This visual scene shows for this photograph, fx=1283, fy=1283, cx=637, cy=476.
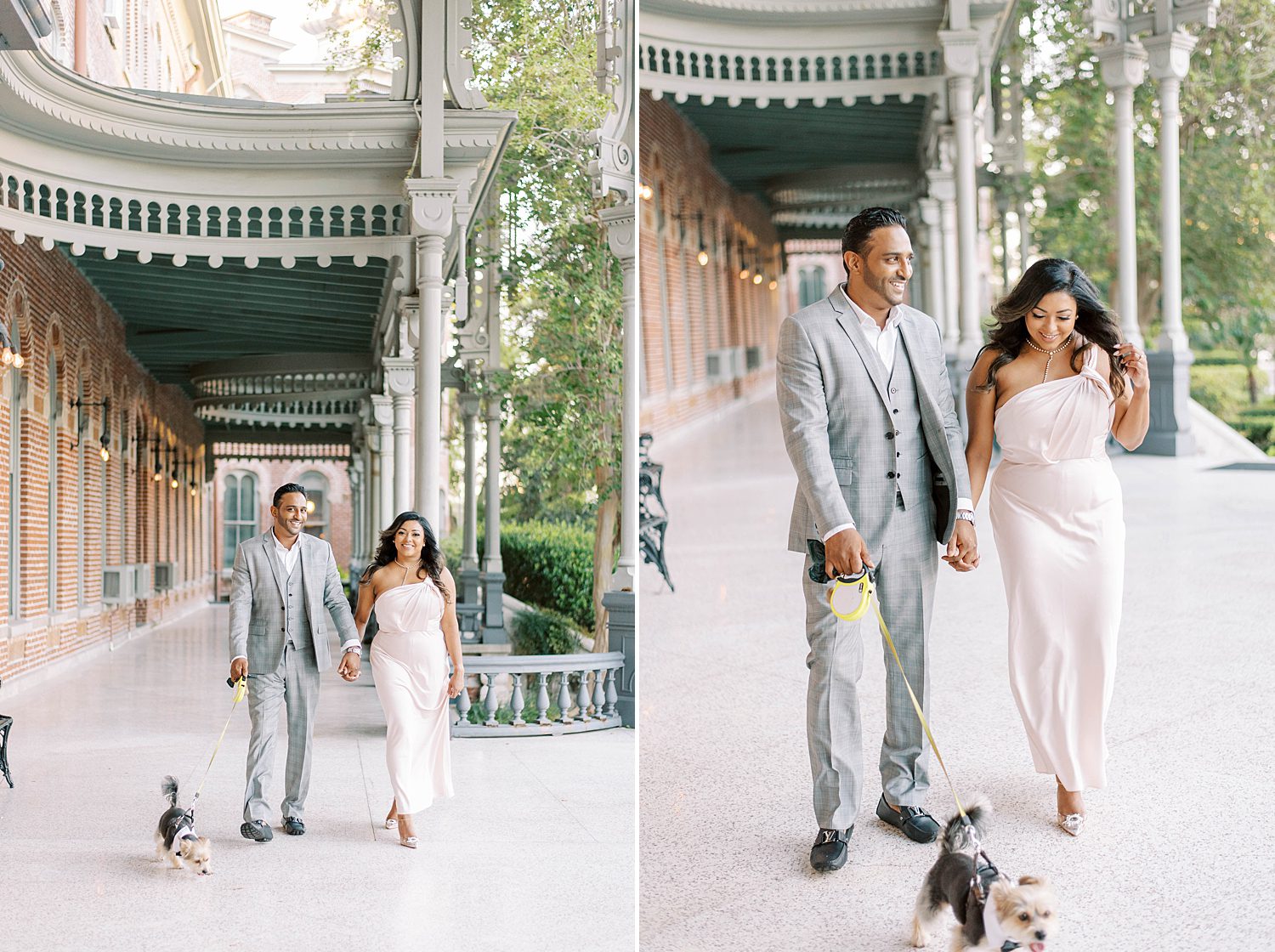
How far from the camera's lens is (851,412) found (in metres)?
3.39

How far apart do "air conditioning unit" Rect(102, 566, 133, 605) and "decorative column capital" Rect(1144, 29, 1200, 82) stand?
1175 centimetres

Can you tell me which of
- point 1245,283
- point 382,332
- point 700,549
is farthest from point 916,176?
point 382,332

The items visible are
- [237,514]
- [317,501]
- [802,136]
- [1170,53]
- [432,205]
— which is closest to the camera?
[237,514]

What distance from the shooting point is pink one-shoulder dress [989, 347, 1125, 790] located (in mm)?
3480

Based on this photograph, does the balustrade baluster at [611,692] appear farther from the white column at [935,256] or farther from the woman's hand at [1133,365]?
the white column at [935,256]

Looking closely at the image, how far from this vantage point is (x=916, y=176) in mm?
20500

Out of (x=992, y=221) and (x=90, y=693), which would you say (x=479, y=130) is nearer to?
(x=90, y=693)

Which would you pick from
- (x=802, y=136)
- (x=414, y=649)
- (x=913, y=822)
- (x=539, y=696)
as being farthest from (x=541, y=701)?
(x=802, y=136)

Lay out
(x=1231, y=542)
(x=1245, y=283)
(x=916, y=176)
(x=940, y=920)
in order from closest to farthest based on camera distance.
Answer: (x=940, y=920) → (x=1231, y=542) → (x=1245, y=283) → (x=916, y=176)

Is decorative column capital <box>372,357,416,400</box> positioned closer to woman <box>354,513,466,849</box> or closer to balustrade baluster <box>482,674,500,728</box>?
balustrade baluster <box>482,674,500,728</box>

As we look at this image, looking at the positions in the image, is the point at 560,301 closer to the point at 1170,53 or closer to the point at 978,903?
the point at 978,903

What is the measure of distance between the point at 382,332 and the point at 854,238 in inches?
163

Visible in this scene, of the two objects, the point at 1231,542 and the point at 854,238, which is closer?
the point at 854,238

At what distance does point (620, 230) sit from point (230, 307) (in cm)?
194
